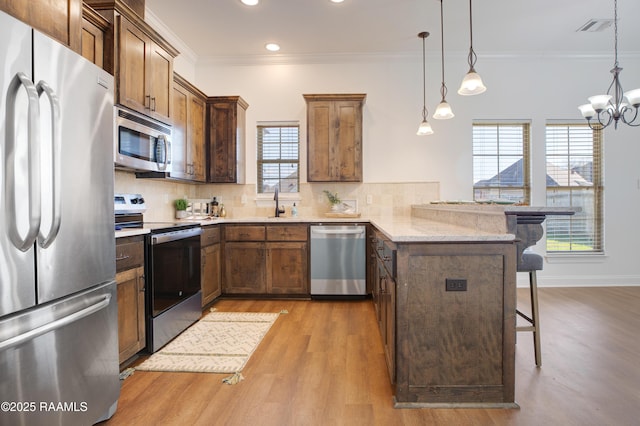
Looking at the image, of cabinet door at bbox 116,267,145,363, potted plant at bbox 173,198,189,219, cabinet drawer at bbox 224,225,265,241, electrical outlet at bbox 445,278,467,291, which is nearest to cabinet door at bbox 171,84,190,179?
potted plant at bbox 173,198,189,219

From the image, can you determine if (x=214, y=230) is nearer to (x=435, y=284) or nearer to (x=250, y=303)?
(x=250, y=303)

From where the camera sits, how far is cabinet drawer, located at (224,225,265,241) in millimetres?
3918

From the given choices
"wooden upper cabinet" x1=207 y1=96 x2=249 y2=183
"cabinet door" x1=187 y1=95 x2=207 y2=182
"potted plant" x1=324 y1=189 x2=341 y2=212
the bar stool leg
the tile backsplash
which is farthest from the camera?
the tile backsplash

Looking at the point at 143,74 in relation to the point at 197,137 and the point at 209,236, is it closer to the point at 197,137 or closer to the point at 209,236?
the point at 197,137

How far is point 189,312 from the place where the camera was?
119 inches

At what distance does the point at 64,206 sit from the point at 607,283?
19.7 ft

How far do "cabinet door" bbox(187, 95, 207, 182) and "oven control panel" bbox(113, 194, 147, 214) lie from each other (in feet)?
3.22

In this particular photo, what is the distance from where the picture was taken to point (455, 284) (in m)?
1.83

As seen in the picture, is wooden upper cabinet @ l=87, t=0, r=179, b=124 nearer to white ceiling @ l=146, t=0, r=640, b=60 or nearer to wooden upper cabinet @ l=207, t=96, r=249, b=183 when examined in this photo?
white ceiling @ l=146, t=0, r=640, b=60

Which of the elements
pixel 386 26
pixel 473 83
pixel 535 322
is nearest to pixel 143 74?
pixel 473 83

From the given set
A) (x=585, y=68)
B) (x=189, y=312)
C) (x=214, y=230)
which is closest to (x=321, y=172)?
(x=214, y=230)

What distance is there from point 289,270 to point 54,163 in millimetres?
2818

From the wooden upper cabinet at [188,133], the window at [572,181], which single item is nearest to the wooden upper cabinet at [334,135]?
the wooden upper cabinet at [188,133]

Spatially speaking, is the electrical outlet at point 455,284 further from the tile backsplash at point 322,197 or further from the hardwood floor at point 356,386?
the tile backsplash at point 322,197
